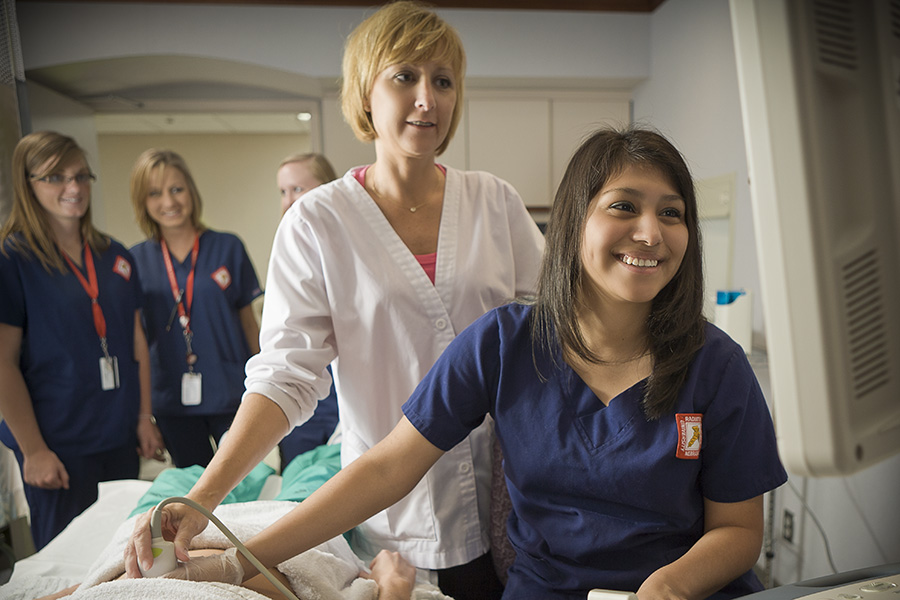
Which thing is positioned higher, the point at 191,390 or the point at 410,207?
the point at 410,207

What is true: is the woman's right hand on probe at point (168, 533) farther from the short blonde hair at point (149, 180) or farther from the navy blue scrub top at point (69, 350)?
the short blonde hair at point (149, 180)

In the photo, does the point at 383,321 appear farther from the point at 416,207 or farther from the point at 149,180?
the point at 149,180

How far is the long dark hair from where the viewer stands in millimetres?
1005

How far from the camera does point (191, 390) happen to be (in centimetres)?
264

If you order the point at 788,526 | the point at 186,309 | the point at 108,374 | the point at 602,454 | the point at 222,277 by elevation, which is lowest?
the point at 788,526

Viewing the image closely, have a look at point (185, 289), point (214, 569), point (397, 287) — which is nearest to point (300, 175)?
point (185, 289)

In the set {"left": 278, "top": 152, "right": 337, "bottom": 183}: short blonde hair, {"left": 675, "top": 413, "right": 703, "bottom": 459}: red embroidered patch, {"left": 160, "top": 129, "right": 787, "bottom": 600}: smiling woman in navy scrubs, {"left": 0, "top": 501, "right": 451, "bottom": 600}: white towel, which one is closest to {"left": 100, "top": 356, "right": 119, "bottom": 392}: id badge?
{"left": 278, "top": 152, "right": 337, "bottom": 183}: short blonde hair

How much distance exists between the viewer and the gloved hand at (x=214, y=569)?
894mm

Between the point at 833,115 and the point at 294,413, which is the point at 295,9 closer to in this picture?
the point at 294,413

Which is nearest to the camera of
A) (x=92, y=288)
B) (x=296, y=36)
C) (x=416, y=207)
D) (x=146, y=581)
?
(x=146, y=581)

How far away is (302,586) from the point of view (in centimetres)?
102

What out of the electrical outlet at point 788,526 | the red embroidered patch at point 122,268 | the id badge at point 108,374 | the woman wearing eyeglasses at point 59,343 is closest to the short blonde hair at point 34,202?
the woman wearing eyeglasses at point 59,343

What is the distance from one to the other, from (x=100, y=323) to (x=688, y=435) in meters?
2.14

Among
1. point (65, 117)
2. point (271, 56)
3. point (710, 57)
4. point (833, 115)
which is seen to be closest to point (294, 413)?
point (833, 115)
